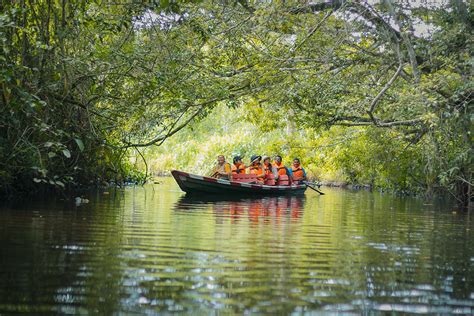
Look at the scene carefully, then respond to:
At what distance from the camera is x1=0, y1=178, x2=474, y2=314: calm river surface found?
4.95m

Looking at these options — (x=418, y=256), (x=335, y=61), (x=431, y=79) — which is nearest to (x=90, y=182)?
(x=335, y=61)

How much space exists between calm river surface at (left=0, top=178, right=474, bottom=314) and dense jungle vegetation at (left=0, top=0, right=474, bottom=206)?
7.36 ft

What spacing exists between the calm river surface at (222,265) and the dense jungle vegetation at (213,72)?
2244 millimetres

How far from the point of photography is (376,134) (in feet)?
74.5

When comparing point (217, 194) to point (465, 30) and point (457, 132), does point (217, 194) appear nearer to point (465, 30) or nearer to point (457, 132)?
point (457, 132)

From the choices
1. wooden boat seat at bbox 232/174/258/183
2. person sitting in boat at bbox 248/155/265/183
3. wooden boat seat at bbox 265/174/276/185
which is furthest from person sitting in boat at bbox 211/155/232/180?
wooden boat seat at bbox 265/174/276/185

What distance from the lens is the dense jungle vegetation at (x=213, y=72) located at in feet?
39.3

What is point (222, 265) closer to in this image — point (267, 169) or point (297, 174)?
point (267, 169)

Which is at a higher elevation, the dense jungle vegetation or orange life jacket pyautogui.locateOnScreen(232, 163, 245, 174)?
the dense jungle vegetation

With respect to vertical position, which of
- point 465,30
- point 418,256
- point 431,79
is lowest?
point 418,256

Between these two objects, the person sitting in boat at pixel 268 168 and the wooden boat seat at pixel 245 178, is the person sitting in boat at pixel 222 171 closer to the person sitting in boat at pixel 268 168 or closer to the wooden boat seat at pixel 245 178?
the wooden boat seat at pixel 245 178

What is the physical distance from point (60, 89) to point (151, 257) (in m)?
7.02

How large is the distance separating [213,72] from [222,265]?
11.1m

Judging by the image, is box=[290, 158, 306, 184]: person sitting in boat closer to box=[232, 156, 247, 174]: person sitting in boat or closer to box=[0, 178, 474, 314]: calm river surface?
box=[232, 156, 247, 174]: person sitting in boat
